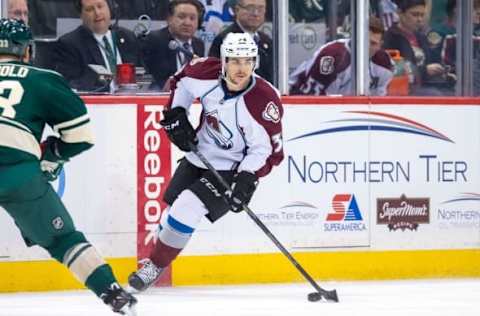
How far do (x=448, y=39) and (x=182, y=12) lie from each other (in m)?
1.66

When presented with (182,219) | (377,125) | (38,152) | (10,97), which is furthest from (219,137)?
(10,97)

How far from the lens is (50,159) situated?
5.00 m

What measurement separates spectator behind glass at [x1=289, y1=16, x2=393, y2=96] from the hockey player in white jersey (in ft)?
3.25

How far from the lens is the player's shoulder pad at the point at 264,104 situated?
623 cm

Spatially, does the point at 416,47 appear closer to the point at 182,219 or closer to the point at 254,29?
the point at 254,29

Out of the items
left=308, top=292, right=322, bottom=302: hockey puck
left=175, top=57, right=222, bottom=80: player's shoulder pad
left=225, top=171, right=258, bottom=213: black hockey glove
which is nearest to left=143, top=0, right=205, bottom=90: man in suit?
left=175, top=57, right=222, bottom=80: player's shoulder pad

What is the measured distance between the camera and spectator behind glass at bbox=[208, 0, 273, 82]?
7.14 meters

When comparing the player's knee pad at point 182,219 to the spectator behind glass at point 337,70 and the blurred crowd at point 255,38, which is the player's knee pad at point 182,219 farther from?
the spectator behind glass at point 337,70

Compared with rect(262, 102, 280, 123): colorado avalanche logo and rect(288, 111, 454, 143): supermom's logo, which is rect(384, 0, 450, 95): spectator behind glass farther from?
rect(262, 102, 280, 123): colorado avalanche logo

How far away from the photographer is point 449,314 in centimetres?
577

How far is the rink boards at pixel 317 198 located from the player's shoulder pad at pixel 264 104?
70 centimetres

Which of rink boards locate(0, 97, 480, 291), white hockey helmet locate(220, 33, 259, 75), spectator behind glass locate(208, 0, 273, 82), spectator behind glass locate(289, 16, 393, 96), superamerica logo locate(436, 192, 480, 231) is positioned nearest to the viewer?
white hockey helmet locate(220, 33, 259, 75)

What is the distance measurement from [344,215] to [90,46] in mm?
1644

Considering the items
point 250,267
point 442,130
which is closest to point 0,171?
point 250,267
